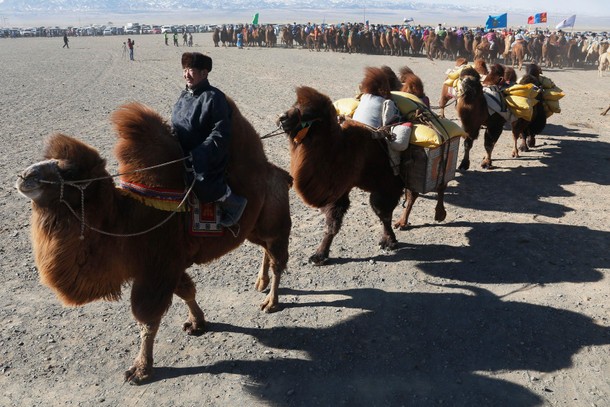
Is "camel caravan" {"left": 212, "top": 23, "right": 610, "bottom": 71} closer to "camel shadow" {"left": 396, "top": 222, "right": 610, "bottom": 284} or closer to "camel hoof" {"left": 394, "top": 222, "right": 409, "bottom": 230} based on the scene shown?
"camel shadow" {"left": 396, "top": 222, "right": 610, "bottom": 284}

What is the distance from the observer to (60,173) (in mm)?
3125

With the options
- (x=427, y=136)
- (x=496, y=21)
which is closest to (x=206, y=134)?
(x=427, y=136)

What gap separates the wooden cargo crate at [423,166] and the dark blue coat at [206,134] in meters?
2.88

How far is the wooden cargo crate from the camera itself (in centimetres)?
598

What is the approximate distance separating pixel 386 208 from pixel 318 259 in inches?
40.5

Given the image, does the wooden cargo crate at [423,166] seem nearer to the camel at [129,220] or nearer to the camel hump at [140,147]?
the camel at [129,220]

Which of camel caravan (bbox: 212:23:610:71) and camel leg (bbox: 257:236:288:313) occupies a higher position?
camel caravan (bbox: 212:23:610:71)

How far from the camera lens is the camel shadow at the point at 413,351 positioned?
12.7 ft

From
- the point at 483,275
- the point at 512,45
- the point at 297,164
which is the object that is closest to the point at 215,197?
the point at 297,164

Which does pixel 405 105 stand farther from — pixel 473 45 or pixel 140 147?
pixel 473 45

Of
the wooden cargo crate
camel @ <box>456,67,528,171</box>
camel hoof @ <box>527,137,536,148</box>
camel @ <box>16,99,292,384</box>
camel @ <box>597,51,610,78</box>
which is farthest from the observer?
camel @ <box>597,51,610,78</box>

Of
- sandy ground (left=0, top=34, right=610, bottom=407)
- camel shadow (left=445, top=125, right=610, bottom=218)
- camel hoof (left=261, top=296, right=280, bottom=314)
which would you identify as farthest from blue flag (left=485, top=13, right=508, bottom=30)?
camel hoof (left=261, top=296, right=280, bottom=314)

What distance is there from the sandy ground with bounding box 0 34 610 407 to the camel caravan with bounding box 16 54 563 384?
1.00ft

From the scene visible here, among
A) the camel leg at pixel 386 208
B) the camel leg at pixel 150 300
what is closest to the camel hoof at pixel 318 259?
the camel leg at pixel 386 208
